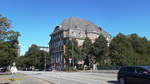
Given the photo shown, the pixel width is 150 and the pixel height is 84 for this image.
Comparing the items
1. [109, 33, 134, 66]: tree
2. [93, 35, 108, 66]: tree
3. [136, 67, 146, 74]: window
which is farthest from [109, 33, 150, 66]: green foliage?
[136, 67, 146, 74]: window

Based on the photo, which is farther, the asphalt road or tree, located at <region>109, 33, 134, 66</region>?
tree, located at <region>109, 33, 134, 66</region>

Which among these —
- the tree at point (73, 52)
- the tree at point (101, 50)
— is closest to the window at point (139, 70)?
the tree at point (101, 50)

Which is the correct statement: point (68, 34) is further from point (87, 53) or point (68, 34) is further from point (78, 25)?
point (87, 53)

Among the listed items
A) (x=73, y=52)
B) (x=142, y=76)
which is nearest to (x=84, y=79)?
(x=142, y=76)

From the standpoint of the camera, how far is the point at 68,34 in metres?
96.4

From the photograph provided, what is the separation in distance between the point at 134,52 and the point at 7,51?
43.1m

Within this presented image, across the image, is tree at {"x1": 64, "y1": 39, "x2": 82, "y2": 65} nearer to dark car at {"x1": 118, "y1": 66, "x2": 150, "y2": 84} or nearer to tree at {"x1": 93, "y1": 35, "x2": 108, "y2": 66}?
tree at {"x1": 93, "y1": 35, "x2": 108, "y2": 66}

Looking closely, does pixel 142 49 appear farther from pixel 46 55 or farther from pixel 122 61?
pixel 46 55

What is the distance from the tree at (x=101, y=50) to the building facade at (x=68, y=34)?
68.7ft

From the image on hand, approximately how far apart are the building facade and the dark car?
253 ft

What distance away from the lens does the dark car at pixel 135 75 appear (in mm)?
14336

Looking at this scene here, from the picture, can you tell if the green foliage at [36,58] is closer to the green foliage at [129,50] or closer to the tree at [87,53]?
the tree at [87,53]

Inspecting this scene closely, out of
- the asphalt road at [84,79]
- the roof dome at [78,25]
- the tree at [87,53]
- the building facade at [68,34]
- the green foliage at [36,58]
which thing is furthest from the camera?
the green foliage at [36,58]

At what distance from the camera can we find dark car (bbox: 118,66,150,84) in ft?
47.0
